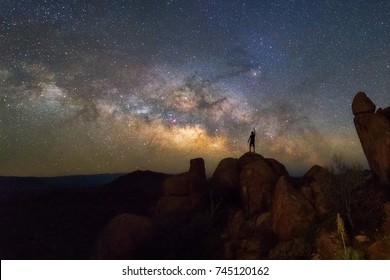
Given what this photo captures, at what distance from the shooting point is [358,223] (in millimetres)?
20203

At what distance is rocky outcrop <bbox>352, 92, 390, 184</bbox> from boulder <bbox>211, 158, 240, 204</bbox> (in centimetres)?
937

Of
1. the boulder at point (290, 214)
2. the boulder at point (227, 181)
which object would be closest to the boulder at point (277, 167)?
the boulder at point (227, 181)

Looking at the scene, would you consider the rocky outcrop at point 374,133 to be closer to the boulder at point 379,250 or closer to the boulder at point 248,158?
the boulder at point 379,250

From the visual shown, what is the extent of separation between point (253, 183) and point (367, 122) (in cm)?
936

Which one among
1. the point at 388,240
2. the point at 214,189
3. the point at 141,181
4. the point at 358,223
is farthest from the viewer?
the point at 141,181

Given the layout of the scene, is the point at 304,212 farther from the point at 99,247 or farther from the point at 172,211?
the point at 99,247

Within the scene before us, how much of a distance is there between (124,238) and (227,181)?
9.48 m

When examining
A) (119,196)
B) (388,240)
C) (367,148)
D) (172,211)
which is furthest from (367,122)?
(119,196)

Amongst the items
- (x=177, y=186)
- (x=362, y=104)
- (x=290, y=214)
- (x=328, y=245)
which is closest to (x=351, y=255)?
(x=328, y=245)

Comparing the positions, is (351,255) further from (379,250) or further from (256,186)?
(256,186)

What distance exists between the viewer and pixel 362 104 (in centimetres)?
2789

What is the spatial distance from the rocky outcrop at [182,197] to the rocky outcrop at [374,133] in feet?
39.4

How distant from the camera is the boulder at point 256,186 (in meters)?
25.5

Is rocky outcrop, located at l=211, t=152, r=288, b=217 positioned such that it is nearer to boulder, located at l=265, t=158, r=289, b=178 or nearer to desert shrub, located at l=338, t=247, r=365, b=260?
boulder, located at l=265, t=158, r=289, b=178
